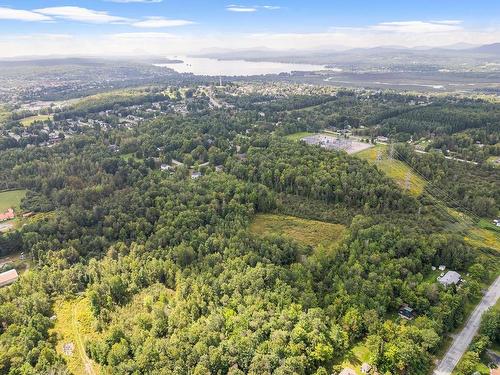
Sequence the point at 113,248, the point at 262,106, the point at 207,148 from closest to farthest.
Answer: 1. the point at 113,248
2. the point at 207,148
3. the point at 262,106

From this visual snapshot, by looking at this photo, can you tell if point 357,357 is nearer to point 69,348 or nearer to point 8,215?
point 69,348

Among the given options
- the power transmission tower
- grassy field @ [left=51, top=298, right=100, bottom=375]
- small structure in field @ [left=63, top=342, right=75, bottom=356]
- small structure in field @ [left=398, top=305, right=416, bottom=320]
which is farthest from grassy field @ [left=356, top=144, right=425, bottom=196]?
small structure in field @ [left=63, top=342, right=75, bottom=356]

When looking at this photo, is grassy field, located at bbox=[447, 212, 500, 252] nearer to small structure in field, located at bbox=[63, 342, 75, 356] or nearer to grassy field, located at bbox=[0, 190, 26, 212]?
small structure in field, located at bbox=[63, 342, 75, 356]

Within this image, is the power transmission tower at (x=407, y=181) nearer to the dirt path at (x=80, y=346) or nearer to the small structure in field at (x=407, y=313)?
the small structure in field at (x=407, y=313)

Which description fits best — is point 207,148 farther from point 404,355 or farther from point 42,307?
point 404,355

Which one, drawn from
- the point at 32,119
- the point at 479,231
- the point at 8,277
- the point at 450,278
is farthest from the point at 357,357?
the point at 32,119

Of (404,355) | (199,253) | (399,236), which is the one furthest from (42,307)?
(399,236)
